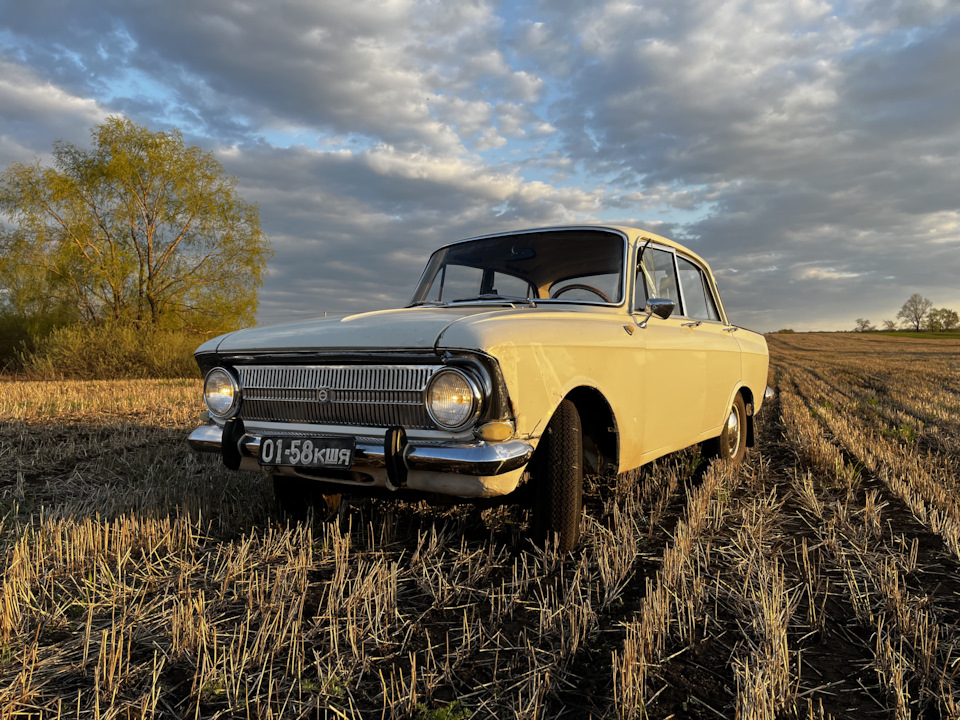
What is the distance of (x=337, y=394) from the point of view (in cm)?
300

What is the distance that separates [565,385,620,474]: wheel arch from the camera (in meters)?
3.34

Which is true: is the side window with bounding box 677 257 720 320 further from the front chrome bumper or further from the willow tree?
the willow tree

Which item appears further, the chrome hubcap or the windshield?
the chrome hubcap

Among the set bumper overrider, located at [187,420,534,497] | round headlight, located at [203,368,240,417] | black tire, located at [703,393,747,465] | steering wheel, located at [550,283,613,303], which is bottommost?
black tire, located at [703,393,747,465]

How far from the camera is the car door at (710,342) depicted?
4.76m

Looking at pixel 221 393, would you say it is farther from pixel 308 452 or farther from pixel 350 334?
pixel 350 334

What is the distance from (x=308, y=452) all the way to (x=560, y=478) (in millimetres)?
1155

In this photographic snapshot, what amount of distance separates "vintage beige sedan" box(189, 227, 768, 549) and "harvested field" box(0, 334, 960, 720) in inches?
15.4

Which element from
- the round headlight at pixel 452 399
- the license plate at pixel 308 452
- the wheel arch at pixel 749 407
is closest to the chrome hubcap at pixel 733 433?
the wheel arch at pixel 749 407

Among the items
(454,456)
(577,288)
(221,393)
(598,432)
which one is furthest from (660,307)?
(221,393)

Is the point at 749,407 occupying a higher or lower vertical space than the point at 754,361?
lower

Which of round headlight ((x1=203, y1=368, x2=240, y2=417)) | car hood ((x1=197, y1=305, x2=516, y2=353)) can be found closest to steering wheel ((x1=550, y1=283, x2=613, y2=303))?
car hood ((x1=197, y1=305, x2=516, y2=353))

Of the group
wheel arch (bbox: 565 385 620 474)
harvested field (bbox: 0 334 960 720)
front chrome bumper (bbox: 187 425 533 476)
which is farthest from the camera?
wheel arch (bbox: 565 385 620 474)

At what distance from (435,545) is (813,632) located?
1.72 meters
